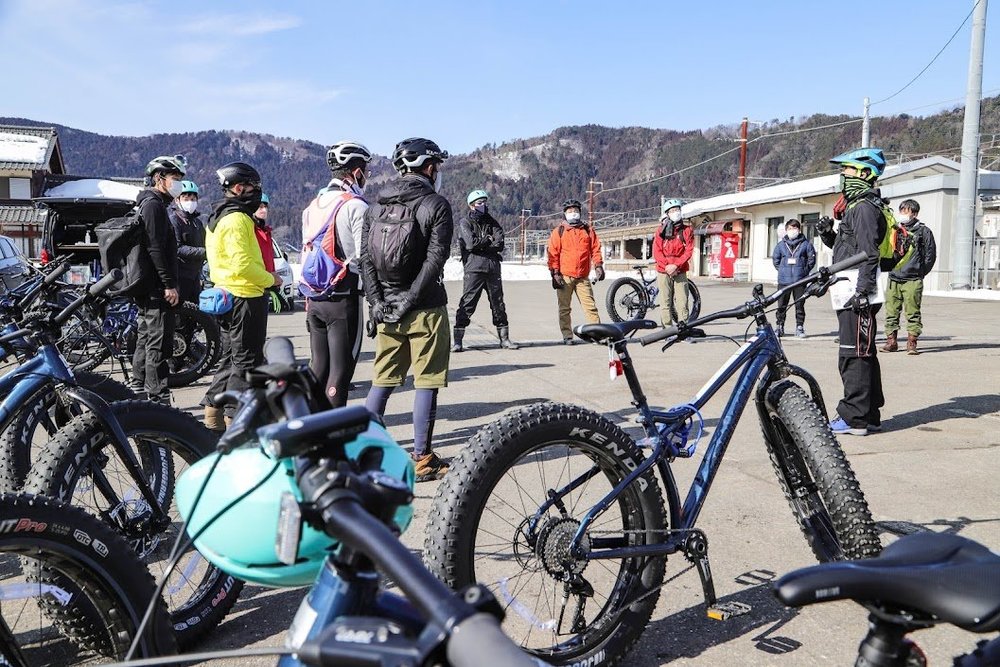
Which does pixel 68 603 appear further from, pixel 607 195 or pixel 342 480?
pixel 607 195

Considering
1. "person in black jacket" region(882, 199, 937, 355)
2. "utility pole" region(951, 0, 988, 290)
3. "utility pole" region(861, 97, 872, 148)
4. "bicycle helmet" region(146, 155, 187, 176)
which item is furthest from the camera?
"utility pole" region(861, 97, 872, 148)

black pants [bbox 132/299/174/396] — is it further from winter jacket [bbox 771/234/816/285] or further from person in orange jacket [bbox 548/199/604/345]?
winter jacket [bbox 771/234/816/285]

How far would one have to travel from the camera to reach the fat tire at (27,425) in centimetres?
328

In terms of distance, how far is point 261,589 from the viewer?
135 inches

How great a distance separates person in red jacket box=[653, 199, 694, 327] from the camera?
11648mm

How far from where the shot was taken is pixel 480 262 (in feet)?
→ 35.6

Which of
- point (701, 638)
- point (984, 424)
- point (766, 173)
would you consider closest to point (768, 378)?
point (701, 638)

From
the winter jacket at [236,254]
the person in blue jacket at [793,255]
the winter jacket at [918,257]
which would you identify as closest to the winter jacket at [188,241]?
the winter jacket at [236,254]

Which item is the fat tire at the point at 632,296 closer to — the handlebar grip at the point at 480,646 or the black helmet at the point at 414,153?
the black helmet at the point at 414,153

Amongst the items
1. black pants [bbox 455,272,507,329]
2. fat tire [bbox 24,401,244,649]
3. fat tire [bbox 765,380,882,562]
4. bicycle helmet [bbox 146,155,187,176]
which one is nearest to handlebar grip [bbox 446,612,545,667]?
fat tire [bbox 24,401,244,649]

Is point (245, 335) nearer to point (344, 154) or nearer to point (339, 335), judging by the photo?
point (339, 335)

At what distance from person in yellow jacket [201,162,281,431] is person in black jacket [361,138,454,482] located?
846mm

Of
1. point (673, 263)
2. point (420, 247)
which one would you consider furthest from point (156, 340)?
point (673, 263)

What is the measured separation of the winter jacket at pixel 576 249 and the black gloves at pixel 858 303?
18.0ft
